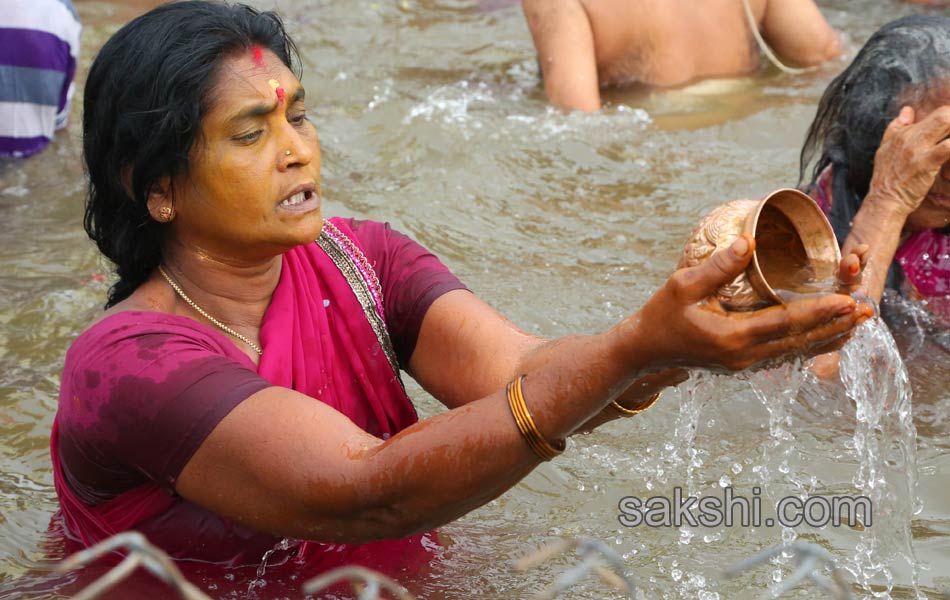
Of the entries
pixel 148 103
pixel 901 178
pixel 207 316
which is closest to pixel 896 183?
pixel 901 178

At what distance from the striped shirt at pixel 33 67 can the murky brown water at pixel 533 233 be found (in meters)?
0.15

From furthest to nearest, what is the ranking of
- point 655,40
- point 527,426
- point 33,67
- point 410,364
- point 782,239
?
point 655,40
point 33,67
point 410,364
point 782,239
point 527,426

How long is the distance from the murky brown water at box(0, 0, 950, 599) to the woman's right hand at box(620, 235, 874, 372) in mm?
959

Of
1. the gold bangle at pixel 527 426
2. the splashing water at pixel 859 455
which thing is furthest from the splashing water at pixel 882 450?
the gold bangle at pixel 527 426

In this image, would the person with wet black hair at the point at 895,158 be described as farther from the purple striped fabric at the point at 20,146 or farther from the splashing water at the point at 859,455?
the purple striped fabric at the point at 20,146

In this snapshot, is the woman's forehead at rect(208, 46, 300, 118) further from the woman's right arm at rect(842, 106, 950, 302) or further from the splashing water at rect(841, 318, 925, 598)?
the woman's right arm at rect(842, 106, 950, 302)

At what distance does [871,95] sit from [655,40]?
2420mm

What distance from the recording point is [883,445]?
3.29 m

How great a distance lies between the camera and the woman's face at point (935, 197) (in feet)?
11.3

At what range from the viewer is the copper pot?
7.26ft

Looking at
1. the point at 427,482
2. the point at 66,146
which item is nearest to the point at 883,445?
the point at 427,482

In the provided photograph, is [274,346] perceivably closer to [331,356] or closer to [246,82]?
[331,356]

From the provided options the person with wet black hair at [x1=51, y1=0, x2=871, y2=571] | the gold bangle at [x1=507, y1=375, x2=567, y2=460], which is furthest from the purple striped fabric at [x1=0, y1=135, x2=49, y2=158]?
the gold bangle at [x1=507, y1=375, x2=567, y2=460]

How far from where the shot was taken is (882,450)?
328cm
